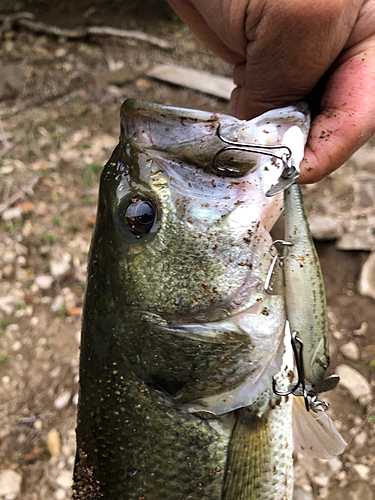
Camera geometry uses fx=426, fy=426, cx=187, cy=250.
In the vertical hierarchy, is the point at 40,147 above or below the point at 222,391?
above

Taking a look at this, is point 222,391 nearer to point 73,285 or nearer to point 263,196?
point 263,196

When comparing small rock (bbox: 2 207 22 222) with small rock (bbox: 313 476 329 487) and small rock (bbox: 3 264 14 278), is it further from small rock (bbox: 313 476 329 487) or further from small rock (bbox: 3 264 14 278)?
small rock (bbox: 313 476 329 487)

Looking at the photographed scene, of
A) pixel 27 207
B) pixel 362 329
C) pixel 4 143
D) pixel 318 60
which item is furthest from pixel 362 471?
pixel 4 143

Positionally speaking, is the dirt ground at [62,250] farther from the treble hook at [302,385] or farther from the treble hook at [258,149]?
the treble hook at [258,149]

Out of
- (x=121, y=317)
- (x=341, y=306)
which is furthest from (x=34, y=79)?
(x=121, y=317)

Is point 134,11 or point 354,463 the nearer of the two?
point 354,463

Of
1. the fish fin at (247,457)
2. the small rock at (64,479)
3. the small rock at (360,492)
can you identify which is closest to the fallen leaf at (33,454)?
the small rock at (64,479)

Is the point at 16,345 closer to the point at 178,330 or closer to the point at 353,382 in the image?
the point at 178,330
